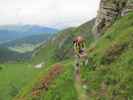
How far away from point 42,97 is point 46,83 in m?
3.62

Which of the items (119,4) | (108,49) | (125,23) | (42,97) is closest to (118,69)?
(108,49)

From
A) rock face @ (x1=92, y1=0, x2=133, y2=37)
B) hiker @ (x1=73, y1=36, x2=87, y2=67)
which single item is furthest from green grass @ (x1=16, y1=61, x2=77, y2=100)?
rock face @ (x1=92, y1=0, x2=133, y2=37)

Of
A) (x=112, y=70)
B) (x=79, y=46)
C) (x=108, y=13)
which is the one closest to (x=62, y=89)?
(x=79, y=46)

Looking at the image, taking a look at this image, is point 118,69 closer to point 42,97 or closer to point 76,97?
point 76,97

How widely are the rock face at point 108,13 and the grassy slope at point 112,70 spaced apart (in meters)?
22.1

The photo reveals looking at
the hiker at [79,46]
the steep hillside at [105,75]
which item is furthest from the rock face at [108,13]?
the hiker at [79,46]

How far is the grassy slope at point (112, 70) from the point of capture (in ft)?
135

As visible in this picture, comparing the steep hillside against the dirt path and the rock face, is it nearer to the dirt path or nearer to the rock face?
the dirt path

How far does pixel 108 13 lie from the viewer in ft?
277

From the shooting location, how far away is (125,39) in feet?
173

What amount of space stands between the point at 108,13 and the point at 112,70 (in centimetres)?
3977

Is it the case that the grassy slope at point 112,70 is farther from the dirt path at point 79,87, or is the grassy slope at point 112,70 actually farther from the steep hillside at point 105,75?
the dirt path at point 79,87

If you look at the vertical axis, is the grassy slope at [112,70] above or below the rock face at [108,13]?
below

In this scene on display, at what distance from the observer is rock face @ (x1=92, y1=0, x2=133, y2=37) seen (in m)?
80.8
